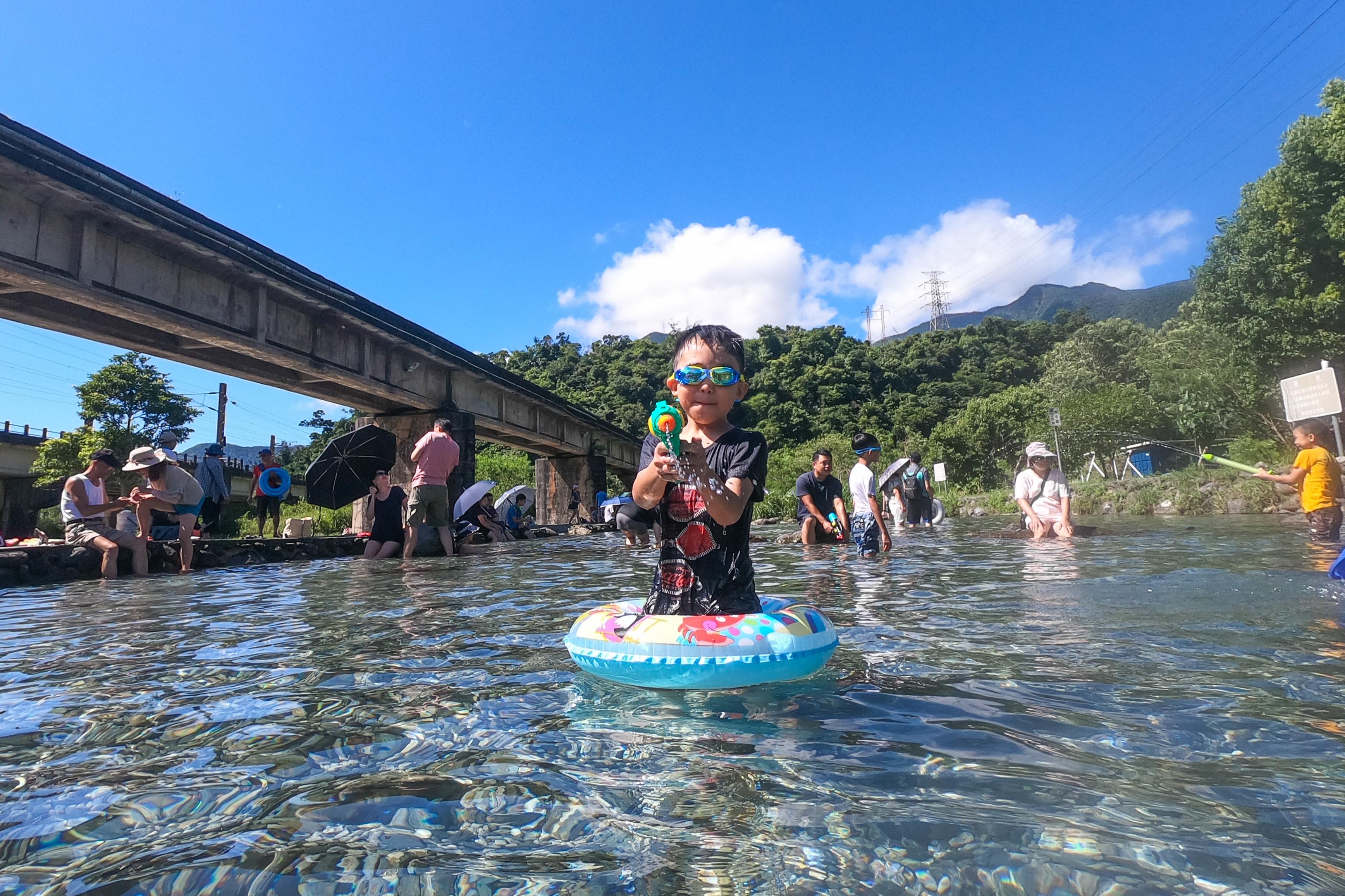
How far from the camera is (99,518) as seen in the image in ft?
31.9

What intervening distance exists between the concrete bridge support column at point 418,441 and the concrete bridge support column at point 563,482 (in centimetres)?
1130

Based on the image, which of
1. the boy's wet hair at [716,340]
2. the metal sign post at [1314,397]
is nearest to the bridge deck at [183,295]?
the boy's wet hair at [716,340]

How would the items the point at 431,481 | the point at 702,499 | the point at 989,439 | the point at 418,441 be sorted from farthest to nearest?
the point at 989,439 → the point at 418,441 → the point at 431,481 → the point at 702,499

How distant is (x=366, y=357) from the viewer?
56.6ft

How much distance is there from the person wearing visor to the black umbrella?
11.0 m

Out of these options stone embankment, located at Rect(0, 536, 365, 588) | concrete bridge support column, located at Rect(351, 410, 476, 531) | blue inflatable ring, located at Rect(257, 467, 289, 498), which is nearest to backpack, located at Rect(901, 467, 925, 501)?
concrete bridge support column, located at Rect(351, 410, 476, 531)

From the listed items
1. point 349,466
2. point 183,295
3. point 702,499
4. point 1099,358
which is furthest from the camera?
point 1099,358

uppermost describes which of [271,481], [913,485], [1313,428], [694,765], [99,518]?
[271,481]

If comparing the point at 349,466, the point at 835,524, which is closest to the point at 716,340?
the point at 835,524

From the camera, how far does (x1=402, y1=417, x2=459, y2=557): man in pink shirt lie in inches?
441

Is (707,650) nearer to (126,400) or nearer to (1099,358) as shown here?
(126,400)

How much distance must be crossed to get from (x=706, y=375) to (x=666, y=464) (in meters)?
0.53

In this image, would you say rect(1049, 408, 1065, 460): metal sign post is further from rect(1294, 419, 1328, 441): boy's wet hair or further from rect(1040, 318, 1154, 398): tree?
rect(1294, 419, 1328, 441): boy's wet hair

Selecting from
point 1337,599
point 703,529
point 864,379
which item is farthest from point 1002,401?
point 703,529
